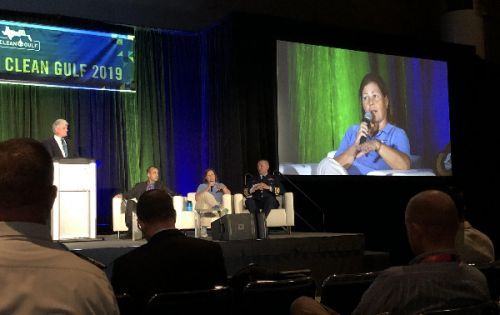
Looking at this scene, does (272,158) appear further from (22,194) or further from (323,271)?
(22,194)

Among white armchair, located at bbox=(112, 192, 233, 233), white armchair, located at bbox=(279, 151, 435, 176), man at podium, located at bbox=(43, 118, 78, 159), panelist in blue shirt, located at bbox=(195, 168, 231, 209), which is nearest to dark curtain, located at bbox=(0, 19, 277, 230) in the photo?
white armchair, located at bbox=(279, 151, 435, 176)

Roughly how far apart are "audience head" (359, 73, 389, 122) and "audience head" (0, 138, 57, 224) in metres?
8.09

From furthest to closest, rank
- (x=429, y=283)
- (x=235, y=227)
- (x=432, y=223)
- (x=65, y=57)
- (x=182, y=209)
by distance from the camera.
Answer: (x=65, y=57), (x=182, y=209), (x=235, y=227), (x=432, y=223), (x=429, y=283)

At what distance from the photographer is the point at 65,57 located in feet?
25.7

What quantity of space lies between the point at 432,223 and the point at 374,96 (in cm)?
760

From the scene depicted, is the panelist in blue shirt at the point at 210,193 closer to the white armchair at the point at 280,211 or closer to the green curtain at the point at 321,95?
the white armchair at the point at 280,211

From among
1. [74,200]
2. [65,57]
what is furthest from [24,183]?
[65,57]

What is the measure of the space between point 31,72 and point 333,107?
13.2 feet

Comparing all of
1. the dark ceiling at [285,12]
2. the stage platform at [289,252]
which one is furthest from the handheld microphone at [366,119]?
the stage platform at [289,252]

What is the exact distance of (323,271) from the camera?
6.04 m

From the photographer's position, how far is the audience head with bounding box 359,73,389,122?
915 centimetres

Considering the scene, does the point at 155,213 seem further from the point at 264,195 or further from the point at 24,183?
the point at 264,195

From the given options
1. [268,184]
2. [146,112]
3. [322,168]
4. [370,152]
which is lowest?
[268,184]

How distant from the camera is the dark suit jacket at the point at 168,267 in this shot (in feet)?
7.38
